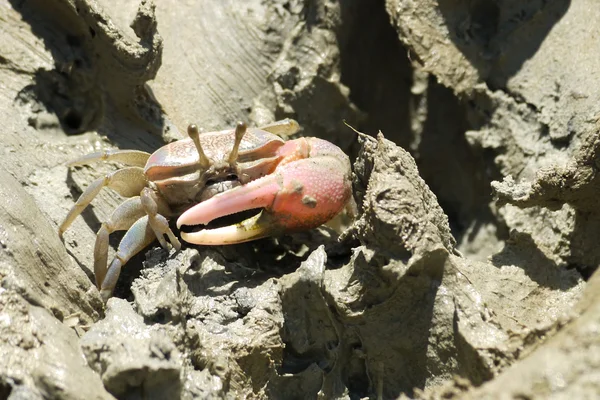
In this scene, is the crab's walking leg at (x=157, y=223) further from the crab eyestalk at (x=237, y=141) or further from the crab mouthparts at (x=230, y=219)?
the crab eyestalk at (x=237, y=141)

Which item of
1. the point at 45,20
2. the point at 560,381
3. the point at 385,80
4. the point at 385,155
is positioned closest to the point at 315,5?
the point at 385,80

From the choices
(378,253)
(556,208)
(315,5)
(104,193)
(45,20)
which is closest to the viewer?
(378,253)

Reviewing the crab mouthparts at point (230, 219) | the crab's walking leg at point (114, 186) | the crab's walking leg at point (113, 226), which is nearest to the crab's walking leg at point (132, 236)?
the crab's walking leg at point (113, 226)

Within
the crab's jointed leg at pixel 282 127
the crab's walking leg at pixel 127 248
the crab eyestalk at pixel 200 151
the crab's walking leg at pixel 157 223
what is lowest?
the crab's walking leg at pixel 127 248

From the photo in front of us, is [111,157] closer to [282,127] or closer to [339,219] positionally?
[282,127]

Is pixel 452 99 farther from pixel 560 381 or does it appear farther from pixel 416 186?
pixel 560 381

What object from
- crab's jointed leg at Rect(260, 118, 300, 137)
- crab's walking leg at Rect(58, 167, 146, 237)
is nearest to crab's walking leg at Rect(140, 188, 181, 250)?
crab's walking leg at Rect(58, 167, 146, 237)

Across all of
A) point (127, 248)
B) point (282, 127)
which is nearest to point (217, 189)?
A: point (127, 248)
